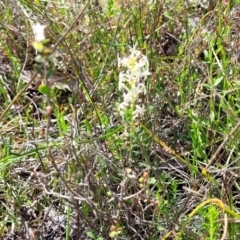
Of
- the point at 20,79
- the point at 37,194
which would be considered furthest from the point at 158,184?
the point at 20,79

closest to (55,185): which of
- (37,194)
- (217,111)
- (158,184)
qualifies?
(37,194)

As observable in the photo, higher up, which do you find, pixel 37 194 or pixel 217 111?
pixel 217 111

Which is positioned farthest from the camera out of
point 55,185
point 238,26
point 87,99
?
point 238,26

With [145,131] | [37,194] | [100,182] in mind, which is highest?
[145,131]

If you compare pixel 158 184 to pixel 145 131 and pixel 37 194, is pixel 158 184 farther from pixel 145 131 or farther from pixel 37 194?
pixel 37 194

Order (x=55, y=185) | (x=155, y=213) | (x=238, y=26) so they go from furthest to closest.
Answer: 1. (x=238, y=26)
2. (x=55, y=185)
3. (x=155, y=213)

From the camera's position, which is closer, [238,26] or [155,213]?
[155,213]
